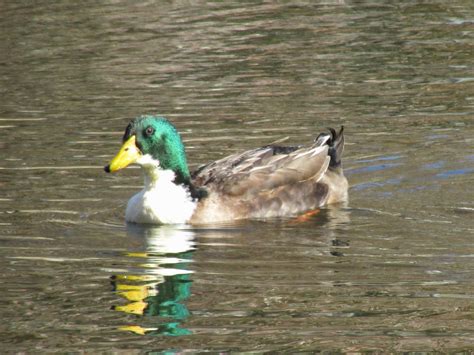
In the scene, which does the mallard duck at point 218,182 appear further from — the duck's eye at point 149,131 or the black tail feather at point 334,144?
the black tail feather at point 334,144

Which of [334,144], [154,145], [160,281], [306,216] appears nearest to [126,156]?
[154,145]

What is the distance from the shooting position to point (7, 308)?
32.9ft

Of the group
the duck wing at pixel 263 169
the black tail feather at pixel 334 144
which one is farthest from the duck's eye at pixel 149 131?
the black tail feather at pixel 334 144

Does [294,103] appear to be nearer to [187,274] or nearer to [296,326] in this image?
[187,274]

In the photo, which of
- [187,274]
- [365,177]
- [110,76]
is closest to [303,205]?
[365,177]

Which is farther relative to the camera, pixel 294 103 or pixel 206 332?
pixel 294 103

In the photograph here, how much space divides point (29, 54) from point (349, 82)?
5553 mm

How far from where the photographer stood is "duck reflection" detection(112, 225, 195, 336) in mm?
9617

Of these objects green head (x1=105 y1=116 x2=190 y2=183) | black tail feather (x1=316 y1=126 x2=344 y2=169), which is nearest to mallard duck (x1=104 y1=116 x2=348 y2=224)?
green head (x1=105 y1=116 x2=190 y2=183)

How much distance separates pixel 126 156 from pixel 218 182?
104 centimetres

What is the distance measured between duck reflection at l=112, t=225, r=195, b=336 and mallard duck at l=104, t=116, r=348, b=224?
10.7 inches

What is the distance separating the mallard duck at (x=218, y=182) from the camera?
12875mm

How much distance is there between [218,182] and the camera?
43.5 ft

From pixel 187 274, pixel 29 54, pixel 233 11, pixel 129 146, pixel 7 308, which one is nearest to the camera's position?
pixel 7 308
